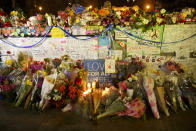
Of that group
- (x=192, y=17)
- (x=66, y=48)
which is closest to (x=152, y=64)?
(x=192, y=17)

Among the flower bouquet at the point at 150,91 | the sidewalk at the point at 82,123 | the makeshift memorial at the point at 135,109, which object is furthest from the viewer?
the flower bouquet at the point at 150,91

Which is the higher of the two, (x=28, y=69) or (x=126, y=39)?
(x=126, y=39)

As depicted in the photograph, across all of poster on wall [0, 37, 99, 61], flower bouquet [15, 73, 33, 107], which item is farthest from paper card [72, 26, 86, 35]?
flower bouquet [15, 73, 33, 107]

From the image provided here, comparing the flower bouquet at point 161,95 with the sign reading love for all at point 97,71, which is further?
the sign reading love for all at point 97,71

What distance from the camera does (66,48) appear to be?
15.9 ft

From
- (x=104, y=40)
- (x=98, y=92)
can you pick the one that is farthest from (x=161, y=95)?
(x=104, y=40)

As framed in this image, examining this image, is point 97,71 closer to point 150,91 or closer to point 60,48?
point 60,48

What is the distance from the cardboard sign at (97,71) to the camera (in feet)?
15.2

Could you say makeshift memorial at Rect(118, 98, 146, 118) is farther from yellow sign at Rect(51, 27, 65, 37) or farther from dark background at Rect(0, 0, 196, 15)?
dark background at Rect(0, 0, 196, 15)

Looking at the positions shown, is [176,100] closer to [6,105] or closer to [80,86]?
[80,86]

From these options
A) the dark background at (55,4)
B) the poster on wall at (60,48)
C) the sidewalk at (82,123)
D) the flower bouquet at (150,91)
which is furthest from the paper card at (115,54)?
the dark background at (55,4)

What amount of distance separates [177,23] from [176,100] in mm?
2749

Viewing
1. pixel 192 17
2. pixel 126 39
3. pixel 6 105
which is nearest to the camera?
pixel 6 105

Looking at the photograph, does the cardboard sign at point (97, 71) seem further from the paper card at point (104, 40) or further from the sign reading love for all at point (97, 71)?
the paper card at point (104, 40)
